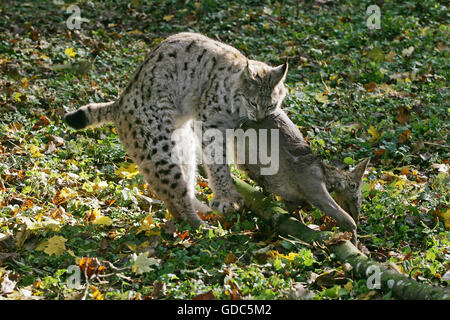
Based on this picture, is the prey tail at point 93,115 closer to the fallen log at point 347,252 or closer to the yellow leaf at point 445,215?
the fallen log at point 347,252

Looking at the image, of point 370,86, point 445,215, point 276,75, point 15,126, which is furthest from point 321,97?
point 15,126

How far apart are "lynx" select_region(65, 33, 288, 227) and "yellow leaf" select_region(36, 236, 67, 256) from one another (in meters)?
1.16

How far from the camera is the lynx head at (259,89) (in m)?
6.23

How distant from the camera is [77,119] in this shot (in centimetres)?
619

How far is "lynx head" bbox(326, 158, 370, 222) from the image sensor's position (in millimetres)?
5965

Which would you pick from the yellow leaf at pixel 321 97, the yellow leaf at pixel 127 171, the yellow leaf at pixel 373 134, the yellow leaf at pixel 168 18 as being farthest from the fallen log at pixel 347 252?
the yellow leaf at pixel 168 18

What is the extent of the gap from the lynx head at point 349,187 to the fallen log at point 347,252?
622mm

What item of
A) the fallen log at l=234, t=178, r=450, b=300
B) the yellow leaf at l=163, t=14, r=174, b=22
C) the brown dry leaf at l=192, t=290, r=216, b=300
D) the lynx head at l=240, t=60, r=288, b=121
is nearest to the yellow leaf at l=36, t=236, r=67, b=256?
the brown dry leaf at l=192, t=290, r=216, b=300

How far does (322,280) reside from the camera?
189 inches

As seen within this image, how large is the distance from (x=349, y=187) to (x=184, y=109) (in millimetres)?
1949

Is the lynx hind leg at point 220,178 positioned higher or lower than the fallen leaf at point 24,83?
lower

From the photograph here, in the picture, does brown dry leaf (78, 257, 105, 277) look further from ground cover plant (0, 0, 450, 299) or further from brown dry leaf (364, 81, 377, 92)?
brown dry leaf (364, 81, 377, 92)
